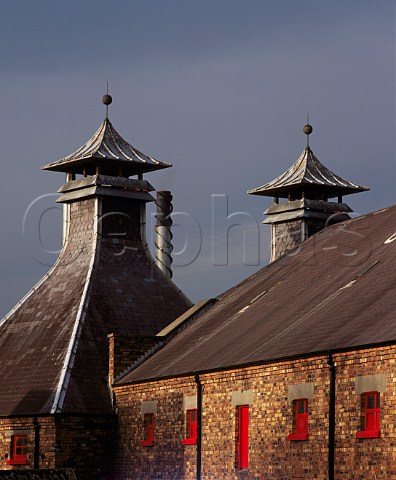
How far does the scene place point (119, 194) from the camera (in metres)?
49.1

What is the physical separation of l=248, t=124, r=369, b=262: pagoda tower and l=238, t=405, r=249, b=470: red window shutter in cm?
2065

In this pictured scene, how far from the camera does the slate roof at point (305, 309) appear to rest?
3066cm

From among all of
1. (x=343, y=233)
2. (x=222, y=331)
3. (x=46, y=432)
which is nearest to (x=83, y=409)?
(x=46, y=432)

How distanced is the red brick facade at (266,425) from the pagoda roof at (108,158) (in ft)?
37.8

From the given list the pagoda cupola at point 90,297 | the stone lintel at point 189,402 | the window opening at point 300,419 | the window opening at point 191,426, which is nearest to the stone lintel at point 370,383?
the window opening at point 300,419

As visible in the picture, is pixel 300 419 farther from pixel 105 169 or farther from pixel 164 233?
pixel 164 233

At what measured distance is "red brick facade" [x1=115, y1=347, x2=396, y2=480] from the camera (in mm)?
28031

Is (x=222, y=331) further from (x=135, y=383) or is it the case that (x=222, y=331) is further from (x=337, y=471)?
(x=337, y=471)

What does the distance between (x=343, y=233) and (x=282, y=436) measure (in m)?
12.6

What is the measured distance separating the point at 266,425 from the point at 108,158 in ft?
63.3

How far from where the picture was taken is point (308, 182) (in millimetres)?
54375

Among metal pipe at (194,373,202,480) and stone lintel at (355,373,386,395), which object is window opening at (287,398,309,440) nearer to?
stone lintel at (355,373,386,395)

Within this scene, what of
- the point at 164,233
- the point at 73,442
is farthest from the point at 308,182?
the point at 73,442

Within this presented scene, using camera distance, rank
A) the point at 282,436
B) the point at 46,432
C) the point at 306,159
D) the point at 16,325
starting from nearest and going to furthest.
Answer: the point at 282,436
the point at 46,432
the point at 16,325
the point at 306,159
